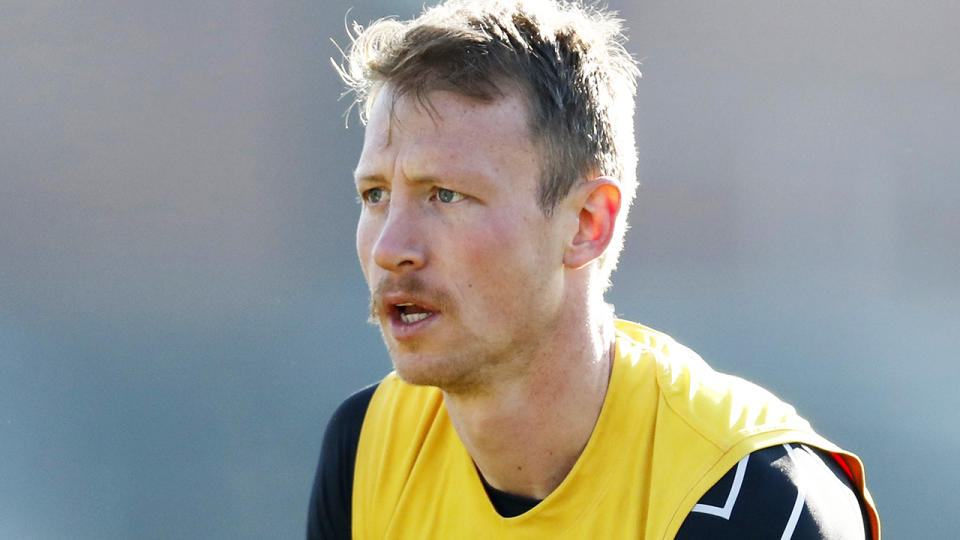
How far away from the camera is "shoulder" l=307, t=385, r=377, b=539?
184 centimetres

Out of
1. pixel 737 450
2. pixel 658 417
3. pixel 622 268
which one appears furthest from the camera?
pixel 622 268

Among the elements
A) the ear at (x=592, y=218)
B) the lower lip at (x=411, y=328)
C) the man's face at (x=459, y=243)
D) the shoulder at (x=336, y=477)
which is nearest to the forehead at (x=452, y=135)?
the man's face at (x=459, y=243)

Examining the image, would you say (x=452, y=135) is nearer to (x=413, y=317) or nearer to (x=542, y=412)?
(x=413, y=317)

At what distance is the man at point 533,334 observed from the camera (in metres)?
1.46

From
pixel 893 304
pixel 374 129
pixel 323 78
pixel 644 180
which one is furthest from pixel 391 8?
pixel 893 304

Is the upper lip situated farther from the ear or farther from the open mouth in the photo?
the ear

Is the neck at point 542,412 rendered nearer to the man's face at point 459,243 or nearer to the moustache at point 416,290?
the man's face at point 459,243

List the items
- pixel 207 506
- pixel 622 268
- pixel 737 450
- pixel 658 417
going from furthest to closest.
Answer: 1. pixel 622 268
2. pixel 207 506
3. pixel 658 417
4. pixel 737 450

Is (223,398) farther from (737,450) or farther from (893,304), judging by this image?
(893,304)

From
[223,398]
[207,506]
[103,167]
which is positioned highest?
[103,167]

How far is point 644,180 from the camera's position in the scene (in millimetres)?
2957

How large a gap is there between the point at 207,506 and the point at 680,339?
1475mm

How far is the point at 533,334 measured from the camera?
1558mm

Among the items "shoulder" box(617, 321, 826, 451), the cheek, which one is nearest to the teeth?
the cheek
